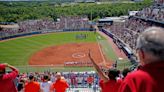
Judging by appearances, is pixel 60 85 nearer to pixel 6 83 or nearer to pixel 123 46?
pixel 6 83

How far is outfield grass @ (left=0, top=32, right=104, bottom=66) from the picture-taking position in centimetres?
3624

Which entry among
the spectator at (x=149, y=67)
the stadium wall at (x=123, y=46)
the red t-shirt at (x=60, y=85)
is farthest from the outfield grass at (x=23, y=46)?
the spectator at (x=149, y=67)

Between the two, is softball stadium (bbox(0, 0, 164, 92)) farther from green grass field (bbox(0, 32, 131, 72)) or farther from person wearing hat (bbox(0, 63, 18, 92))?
person wearing hat (bbox(0, 63, 18, 92))

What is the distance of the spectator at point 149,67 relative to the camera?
2.61 m

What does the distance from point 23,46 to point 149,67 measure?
43683 mm

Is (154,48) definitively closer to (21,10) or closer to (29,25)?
(29,25)

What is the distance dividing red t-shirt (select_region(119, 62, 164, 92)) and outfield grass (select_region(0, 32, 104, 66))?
104ft

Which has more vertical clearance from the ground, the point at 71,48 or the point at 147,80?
the point at 147,80

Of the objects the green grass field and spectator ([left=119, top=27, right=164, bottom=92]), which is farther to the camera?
the green grass field

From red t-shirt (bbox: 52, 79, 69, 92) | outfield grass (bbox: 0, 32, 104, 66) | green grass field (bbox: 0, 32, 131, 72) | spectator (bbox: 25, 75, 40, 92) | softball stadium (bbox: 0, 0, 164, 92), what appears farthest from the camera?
outfield grass (bbox: 0, 32, 104, 66)

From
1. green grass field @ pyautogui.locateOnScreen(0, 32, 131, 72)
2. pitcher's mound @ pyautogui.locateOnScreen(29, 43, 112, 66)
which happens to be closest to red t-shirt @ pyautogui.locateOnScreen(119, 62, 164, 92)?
green grass field @ pyautogui.locateOnScreen(0, 32, 131, 72)

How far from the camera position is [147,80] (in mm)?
2619

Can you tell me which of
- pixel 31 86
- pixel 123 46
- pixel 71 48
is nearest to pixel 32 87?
pixel 31 86

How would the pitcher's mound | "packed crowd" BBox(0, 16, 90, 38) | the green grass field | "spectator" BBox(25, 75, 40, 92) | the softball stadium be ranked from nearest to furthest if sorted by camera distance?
1. "spectator" BBox(25, 75, 40, 92)
2. the softball stadium
3. the green grass field
4. the pitcher's mound
5. "packed crowd" BBox(0, 16, 90, 38)
